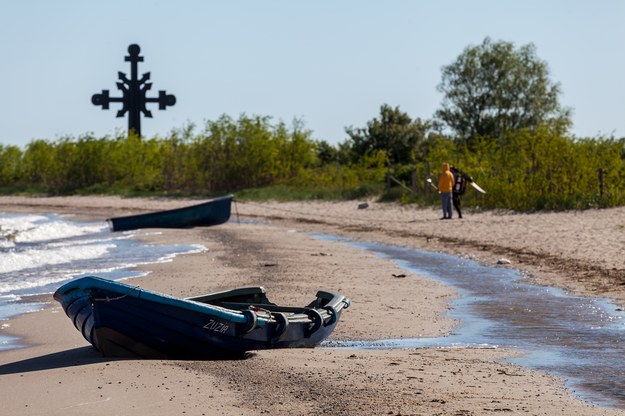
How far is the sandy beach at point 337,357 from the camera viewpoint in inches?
321

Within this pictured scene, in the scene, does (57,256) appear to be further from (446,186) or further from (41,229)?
(446,186)

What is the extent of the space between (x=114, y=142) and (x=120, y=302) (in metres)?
47.4

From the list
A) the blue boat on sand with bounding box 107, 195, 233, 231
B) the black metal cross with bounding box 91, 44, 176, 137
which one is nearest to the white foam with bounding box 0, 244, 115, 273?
the blue boat on sand with bounding box 107, 195, 233, 231

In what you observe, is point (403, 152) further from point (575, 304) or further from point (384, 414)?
point (384, 414)

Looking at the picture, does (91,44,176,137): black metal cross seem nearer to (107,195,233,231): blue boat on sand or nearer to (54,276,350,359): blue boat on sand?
(107,195,233,231): blue boat on sand

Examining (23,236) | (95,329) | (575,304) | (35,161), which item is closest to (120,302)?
(95,329)

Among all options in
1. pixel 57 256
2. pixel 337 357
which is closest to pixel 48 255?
pixel 57 256

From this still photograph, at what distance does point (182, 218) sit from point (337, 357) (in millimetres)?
23673

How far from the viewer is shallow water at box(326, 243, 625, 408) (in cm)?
958

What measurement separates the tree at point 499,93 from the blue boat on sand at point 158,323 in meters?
59.3

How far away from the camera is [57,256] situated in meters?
24.2

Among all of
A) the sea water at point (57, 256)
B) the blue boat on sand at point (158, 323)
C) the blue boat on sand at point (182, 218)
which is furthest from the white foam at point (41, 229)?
the blue boat on sand at point (158, 323)

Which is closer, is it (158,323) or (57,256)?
(158,323)

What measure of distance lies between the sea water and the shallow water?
15.8ft
